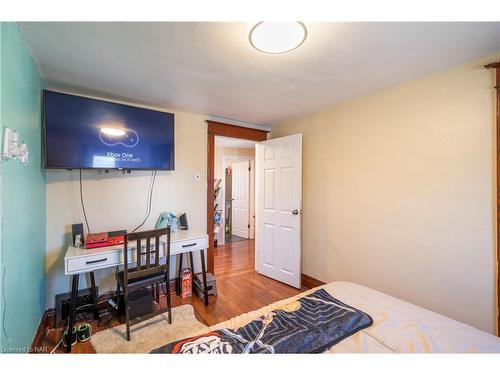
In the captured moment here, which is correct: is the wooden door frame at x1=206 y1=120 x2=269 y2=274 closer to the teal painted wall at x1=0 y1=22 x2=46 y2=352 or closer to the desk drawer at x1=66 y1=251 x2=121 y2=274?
the desk drawer at x1=66 y1=251 x2=121 y2=274

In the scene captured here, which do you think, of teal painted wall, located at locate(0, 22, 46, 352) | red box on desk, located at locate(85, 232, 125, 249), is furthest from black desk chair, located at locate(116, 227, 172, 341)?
teal painted wall, located at locate(0, 22, 46, 352)

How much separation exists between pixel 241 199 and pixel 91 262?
3844 millimetres

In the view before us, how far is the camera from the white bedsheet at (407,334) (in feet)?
3.21

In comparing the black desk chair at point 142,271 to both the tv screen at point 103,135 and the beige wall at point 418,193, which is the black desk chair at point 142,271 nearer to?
the tv screen at point 103,135

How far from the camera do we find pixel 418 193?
191 centimetres

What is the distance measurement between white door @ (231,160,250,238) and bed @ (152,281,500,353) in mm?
4014

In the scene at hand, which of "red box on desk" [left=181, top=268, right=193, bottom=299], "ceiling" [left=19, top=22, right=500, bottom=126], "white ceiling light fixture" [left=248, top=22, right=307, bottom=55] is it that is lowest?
"red box on desk" [left=181, top=268, right=193, bottom=299]

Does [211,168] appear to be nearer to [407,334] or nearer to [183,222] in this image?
[183,222]

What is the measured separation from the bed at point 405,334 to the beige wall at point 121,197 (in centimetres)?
182

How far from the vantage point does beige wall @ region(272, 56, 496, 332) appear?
5.24ft

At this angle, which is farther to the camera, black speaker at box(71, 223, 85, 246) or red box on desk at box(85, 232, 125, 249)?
black speaker at box(71, 223, 85, 246)

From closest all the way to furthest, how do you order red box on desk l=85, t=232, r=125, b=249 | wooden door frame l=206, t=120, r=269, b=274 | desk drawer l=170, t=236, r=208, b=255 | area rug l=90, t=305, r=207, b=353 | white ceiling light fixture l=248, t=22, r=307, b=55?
white ceiling light fixture l=248, t=22, r=307, b=55 < area rug l=90, t=305, r=207, b=353 < red box on desk l=85, t=232, r=125, b=249 < desk drawer l=170, t=236, r=208, b=255 < wooden door frame l=206, t=120, r=269, b=274

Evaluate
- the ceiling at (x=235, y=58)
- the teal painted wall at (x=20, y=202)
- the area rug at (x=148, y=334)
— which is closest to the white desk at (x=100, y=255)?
the teal painted wall at (x=20, y=202)
